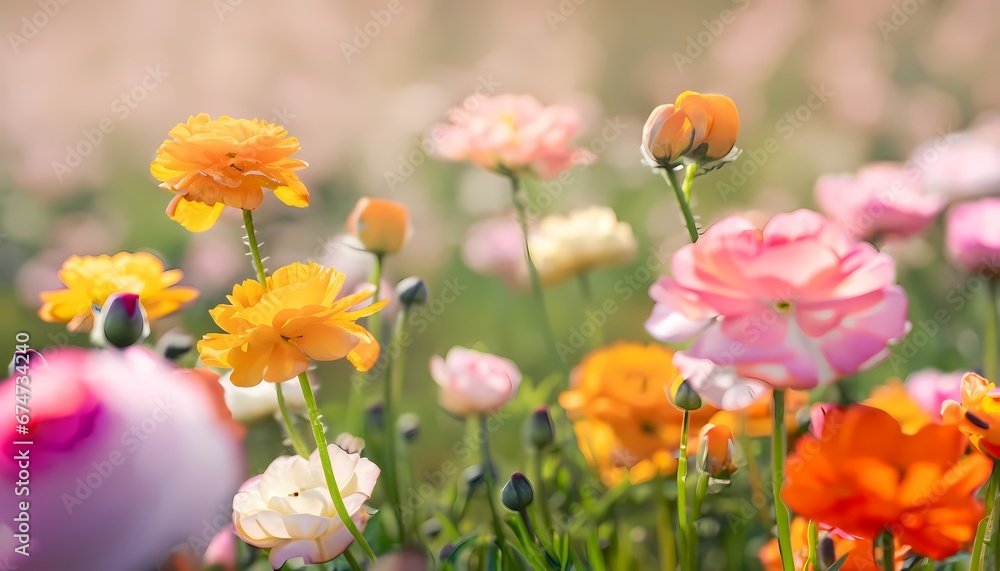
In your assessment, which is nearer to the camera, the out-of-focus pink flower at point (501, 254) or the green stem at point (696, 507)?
the green stem at point (696, 507)

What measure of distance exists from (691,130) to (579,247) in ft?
1.27

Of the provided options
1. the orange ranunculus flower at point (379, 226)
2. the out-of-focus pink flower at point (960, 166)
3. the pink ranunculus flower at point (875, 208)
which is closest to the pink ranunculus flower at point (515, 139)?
the orange ranunculus flower at point (379, 226)

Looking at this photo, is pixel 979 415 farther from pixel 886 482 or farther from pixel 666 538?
pixel 666 538

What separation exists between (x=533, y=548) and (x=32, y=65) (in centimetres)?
131

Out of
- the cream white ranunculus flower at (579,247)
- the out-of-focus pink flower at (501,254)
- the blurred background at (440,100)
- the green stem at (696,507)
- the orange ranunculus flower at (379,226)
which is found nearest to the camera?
the green stem at (696,507)

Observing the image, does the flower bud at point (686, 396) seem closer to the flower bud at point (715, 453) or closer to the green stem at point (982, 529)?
the flower bud at point (715, 453)

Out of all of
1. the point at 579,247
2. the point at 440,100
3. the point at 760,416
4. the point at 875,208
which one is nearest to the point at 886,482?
the point at 760,416

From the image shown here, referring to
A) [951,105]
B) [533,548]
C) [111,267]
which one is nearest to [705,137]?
[533,548]

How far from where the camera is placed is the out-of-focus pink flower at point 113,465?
0.94 feet

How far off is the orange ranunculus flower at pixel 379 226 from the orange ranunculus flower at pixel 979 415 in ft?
1.03

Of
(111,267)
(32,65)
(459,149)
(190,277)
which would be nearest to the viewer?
(111,267)

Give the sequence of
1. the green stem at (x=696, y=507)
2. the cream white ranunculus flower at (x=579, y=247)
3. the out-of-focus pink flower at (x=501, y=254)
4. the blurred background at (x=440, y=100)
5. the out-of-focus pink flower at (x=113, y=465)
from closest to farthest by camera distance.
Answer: the out-of-focus pink flower at (x=113, y=465)
the green stem at (x=696, y=507)
the cream white ranunculus flower at (x=579, y=247)
the out-of-focus pink flower at (x=501, y=254)
the blurred background at (x=440, y=100)

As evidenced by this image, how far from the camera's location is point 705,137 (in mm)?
383

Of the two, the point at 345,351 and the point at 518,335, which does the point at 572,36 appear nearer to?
the point at 518,335
